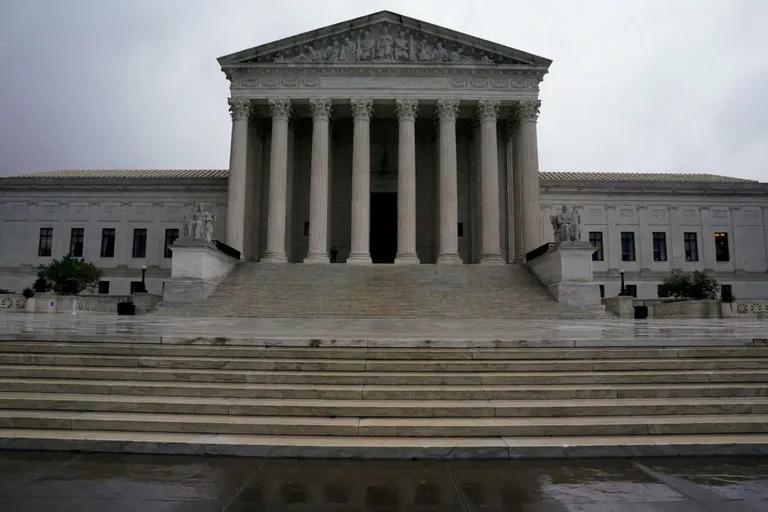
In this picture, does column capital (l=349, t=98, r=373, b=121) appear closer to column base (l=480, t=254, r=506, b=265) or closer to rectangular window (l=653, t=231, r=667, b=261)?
column base (l=480, t=254, r=506, b=265)

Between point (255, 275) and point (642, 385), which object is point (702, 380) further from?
point (255, 275)

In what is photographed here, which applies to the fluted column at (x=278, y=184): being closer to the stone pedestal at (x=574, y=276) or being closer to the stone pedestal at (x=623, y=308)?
the stone pedestal at (x=574, y=276)

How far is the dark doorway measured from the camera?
4269 cm

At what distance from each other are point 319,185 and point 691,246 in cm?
3129

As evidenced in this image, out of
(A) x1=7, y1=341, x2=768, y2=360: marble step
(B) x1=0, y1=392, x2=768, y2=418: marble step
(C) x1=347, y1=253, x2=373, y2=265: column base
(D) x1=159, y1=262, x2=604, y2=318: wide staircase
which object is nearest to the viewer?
(B) x1=0, y1=392, x2=768, y2=418: marble step

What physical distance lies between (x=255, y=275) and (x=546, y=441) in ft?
83.7

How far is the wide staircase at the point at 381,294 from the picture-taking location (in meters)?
24.8

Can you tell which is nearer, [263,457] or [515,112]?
[263,457]

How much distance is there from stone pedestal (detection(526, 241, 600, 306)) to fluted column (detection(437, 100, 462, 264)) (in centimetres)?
848

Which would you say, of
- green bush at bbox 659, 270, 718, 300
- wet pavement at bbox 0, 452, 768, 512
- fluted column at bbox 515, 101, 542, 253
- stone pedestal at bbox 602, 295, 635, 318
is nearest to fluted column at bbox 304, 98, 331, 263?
fluted column at bbox 515, 101, 542, 253

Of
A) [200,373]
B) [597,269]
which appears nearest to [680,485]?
[200,373]

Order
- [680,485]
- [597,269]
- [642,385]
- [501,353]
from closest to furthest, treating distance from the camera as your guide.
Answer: [680,485] → [642,385] → [501,353] → [597,269]

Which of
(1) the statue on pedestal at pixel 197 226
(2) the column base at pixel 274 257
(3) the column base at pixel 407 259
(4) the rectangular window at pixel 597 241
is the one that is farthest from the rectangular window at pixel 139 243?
(4) the rectangular window at pixel 597 241

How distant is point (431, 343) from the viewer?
31.4ft
